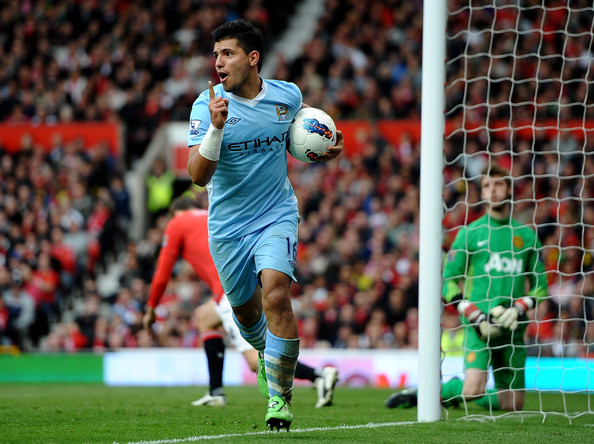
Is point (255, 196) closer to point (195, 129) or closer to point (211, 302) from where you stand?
→ point (195, 129)

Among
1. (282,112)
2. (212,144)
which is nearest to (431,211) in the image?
(282,112)

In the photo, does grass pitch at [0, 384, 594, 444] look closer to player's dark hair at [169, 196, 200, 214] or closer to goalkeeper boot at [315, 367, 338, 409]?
goalkeeper boot at [315, 367, 338, 409]

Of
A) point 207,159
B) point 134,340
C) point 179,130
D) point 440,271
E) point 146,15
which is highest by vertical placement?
point 146,15

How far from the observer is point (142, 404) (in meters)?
8.17

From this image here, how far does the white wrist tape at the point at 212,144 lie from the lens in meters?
5.10

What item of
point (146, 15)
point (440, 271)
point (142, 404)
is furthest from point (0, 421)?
point (146, 15)

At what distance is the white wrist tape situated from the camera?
5098 millimetres

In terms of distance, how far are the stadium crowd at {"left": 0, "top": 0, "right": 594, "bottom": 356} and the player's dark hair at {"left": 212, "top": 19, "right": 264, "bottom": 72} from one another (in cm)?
773

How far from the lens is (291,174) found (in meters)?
17.3

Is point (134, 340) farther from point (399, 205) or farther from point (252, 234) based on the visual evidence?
point (252, 234)

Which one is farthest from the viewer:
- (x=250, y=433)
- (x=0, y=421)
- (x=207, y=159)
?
(x=0, y=421)

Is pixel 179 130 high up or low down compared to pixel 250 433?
up

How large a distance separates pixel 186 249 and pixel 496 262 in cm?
275

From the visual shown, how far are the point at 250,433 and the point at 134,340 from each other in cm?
1029
